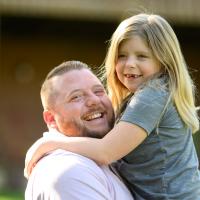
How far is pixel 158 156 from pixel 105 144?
28cm

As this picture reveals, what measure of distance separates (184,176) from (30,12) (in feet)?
45.9

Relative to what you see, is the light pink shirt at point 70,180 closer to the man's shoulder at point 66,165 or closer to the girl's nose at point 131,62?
the man's shoulder at point 66,165

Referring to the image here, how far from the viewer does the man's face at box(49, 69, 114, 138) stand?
433 centimetres

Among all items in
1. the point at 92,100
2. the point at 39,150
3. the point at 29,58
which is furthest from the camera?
the point at 29,58

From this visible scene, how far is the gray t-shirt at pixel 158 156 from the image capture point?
167 inches

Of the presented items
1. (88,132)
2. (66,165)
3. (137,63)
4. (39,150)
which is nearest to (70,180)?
(66,165)

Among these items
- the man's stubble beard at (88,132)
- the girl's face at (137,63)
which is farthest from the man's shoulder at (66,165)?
the girl's face at (137,63)

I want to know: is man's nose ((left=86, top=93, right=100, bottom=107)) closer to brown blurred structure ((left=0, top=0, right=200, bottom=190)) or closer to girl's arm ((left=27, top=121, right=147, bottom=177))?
girl's arm ((left=27, top=121, right=147, bottom=177))

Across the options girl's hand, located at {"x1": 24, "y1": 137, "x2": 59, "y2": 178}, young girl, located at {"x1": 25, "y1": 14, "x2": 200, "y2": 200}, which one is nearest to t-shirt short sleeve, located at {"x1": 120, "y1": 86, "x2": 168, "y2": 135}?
young girl, located at {"x1": 25, "y1": 14, "x2": 200, "y2": 200}

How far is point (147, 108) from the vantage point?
4258 millimetres

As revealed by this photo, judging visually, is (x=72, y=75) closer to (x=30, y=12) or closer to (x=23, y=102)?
(x=30, y=12)

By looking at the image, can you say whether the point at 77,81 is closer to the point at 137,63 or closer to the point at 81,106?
the point at 81,106

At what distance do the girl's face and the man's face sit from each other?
16 cm

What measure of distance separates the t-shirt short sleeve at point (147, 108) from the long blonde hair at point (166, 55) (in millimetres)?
82
